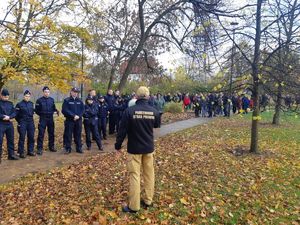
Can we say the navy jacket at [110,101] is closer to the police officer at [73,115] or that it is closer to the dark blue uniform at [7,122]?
the police officer at [73,115]

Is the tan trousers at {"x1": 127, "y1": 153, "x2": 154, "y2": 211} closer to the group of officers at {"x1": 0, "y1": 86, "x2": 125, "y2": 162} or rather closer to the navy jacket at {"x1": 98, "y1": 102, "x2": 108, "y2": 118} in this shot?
the group of officers at {"x1": 0, "y1": 86, "x2": 125, "y2": 162}

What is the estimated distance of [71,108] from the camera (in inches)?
400

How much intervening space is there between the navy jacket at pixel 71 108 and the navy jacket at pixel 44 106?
500mm

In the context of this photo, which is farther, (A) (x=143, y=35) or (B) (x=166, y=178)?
(A) (x=143, y=35)

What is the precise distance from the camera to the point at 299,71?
1023cm

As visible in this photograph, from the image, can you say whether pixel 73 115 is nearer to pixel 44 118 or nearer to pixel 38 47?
pixel 44 118

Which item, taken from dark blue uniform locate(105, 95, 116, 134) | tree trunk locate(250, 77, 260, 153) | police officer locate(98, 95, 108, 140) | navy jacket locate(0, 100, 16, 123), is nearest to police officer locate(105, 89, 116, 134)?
dark blue uniform locate(105, 95, 116, 134)

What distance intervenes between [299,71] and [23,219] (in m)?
8.92

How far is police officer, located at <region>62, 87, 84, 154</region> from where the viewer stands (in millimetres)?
10078

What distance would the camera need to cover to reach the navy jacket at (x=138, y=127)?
5.54 meters

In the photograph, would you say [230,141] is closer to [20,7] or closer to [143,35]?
[143,35]

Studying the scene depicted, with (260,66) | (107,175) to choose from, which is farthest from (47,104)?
(260,66)

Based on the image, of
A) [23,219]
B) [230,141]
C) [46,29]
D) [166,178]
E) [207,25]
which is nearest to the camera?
[23,219]

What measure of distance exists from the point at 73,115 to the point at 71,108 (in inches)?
10.1
